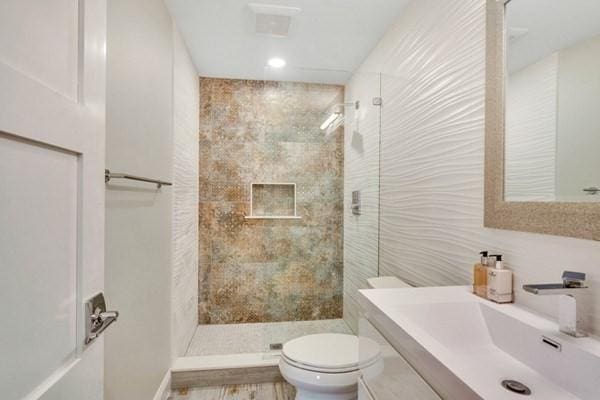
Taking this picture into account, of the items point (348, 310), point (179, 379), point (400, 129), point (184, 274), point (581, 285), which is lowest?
point (179, 379)

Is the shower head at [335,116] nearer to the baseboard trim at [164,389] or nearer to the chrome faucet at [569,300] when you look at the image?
the chrome faucet at [569,300]

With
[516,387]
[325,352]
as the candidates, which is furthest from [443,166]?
[325,352]

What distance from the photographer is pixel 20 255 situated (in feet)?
1.64

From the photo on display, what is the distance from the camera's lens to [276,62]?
8.26 ft

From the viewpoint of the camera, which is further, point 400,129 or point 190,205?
point 190,205

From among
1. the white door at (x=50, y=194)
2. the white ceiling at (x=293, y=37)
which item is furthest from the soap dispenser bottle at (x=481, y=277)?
the white ceiling at (x=293, y=37)

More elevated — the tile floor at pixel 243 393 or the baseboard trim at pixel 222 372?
the baseboard trim at pixel 222 372

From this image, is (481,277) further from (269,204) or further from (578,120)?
(269,204)

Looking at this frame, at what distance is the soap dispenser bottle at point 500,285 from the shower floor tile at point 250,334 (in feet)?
5.50

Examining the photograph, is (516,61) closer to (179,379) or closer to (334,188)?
(334,188)

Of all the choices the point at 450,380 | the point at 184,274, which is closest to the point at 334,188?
the point at 184,274

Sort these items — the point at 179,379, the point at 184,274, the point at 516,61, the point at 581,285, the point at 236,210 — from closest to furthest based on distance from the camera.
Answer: the point at 581,285, the point at 516,61, the point at 179,379, the point at 184,274, the point at 236,210

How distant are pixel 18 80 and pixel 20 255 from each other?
0.28 m

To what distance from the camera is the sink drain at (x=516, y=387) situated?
0.69m
